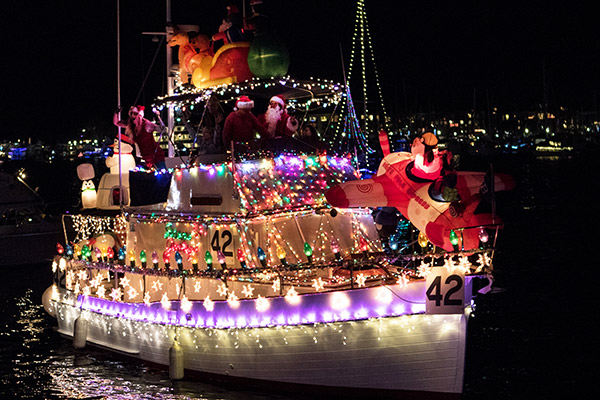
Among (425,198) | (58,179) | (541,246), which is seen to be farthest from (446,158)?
(58,179)

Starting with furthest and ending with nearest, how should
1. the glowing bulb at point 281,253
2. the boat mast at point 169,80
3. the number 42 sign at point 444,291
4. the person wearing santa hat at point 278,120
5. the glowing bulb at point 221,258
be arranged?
the boat mast at point 169,80 → the person wearing santa hat at point 278,120 → the glowing bulb at point 221,258 → the glowing bulb at point 281,253 → the number 42 sign at point 444,291

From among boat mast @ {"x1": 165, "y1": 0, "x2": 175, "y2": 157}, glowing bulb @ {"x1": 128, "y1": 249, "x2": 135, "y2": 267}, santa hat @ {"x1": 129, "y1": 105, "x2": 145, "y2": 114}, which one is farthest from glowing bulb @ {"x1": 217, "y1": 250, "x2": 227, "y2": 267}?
santa hat @ {"x1": 129, "y1": 105, "x2": 145, "y2": 114}

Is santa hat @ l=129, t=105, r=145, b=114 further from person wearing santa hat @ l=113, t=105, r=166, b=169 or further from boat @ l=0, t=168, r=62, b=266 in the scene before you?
boat @ l=0, t=168, r=62, b=266

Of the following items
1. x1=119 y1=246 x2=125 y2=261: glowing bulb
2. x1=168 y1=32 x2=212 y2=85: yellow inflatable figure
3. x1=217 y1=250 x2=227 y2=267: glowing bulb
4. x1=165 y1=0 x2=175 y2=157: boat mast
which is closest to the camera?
x1=217 y1=250 x2=227 y2=267: glowing bulb

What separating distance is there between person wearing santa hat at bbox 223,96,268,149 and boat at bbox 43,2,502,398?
37cm

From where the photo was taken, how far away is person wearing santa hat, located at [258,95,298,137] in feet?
54.9

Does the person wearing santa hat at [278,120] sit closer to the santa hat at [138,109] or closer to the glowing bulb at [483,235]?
the santa hat at [138,109]

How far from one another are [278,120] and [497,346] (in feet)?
26.1

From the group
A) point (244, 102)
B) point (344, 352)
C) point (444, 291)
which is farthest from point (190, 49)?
point (444, 291)

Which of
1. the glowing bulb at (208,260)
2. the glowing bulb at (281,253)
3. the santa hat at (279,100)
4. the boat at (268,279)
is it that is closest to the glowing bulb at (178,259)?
the boat at (268,279)

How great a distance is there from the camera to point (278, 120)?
16.8m

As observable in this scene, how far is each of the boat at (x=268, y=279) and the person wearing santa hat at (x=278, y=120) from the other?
373 millimetres

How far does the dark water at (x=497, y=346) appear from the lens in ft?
54.4

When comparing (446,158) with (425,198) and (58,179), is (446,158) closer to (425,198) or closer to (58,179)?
(425,198)
